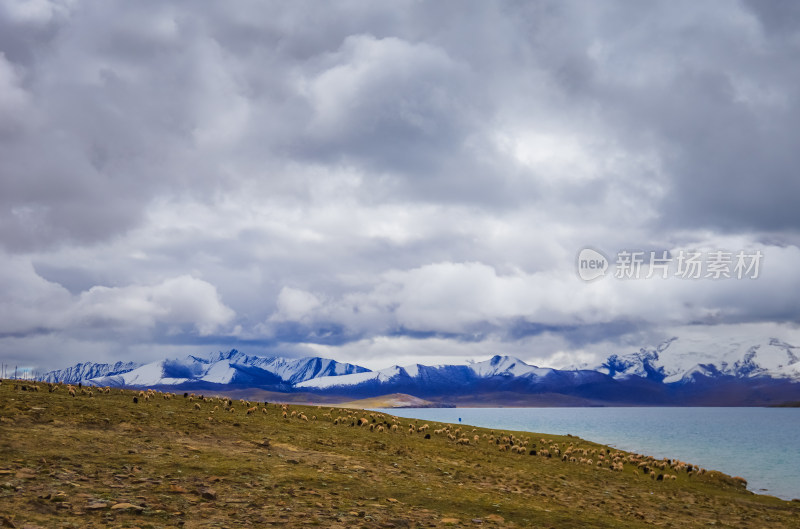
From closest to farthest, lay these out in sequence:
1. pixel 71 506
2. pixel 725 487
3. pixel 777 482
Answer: pixel 71 506, pixel 725 487, pixel 777 482

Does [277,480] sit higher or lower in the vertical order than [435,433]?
higher

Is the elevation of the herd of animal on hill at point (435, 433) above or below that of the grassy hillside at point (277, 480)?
below

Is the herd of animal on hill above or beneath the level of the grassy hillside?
beneath

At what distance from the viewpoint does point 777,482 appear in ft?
185

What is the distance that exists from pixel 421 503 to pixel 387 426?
85.1 feet

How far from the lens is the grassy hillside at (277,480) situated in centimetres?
1427

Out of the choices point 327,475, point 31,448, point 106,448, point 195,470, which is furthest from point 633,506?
point 31,448

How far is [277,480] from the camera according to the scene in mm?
18953

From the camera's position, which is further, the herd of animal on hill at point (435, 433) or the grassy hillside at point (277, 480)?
the herd of animal on hill at point (435, 433)

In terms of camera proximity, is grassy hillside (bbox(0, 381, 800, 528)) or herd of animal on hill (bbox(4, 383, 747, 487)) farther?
herd of animal on hill (bbox(4, 383, 747, 487))

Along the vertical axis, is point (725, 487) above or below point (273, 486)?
below

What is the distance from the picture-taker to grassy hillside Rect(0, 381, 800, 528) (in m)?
14.3

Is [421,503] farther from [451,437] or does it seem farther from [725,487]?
[725,487]

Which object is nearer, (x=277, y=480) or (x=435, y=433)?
(x=277, y=480)
